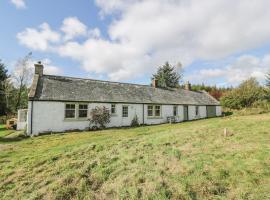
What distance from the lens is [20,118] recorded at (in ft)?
66.0

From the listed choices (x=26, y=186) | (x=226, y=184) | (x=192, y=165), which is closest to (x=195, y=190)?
(x=226, y=184)

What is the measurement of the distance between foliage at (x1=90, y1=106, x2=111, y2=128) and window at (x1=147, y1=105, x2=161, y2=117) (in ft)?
18.6

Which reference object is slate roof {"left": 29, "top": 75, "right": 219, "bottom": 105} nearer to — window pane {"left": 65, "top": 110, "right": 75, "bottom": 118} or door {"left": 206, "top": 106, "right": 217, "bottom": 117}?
window pane {"left": 65, "top": 110, "right": 75, "bottom": 118}

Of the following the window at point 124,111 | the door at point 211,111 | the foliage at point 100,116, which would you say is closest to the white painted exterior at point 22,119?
the foliage at point 100,116

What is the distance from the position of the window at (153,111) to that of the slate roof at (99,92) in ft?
2.17

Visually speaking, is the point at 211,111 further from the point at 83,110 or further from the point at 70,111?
the point at 70,111

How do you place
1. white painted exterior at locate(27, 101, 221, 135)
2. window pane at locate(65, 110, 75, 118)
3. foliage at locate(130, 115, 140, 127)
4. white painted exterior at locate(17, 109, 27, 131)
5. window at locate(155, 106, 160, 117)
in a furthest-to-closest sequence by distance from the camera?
window at locate(155, 106, 160, 117) → foliage at locate(130, 115, 140, 127) → white painted exterior at locate(17, 109, 27, 131) → window pane at locate(65, 110, 75, 118) → white painted exterior at locate(27, 101, 221, 135)

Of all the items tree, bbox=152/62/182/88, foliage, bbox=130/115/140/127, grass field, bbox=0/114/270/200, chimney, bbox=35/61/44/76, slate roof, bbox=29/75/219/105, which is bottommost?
grass field, bbox=0/114/270/200

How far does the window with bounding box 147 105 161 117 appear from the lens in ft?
74.3

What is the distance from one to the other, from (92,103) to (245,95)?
2406cm

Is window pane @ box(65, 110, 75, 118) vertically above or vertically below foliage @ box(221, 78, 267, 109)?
below

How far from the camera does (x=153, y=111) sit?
906 inches

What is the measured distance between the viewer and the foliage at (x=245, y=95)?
29734 mm

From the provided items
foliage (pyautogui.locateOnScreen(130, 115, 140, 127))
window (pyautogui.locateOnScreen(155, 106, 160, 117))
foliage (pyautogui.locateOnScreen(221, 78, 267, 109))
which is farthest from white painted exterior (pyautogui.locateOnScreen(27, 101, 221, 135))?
foliage (pyautogui.locateOnScreen(221, 78, 267, 109))
